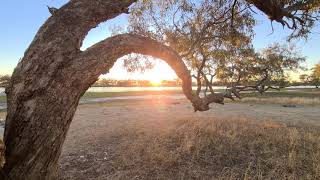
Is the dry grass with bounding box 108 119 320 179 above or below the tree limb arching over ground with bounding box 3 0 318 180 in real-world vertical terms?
below

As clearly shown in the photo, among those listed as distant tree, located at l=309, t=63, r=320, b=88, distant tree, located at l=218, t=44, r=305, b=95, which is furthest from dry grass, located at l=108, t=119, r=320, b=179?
distant tree, located at l=309, t=63, r=320, b=88

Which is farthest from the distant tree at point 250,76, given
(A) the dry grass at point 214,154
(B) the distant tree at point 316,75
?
(B) the distant tree at point 316,75

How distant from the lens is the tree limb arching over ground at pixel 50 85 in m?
4.55

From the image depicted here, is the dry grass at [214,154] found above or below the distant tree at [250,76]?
below

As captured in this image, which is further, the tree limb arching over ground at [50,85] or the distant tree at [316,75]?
the distant tree at [316,75]

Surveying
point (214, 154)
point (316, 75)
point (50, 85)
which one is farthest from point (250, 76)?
point (316, 75)

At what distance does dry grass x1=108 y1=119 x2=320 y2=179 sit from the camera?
1080 centimetres

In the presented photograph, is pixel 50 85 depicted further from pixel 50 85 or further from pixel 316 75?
pixel 316 75

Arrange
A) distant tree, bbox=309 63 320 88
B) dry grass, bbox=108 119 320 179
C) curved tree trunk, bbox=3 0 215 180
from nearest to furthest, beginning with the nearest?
1. curved tree trunk, bbox=3 0 215 180
2. dry grass, bbox=108 119 320 179
3. distant tree, bbox=309 63 320 88

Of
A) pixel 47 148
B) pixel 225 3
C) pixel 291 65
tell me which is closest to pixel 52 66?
pixel 47 148

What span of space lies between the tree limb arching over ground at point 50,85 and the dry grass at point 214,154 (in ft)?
19.6

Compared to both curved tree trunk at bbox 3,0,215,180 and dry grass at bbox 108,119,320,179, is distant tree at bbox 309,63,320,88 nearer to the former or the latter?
dry grass at bbox 108,119,320,179

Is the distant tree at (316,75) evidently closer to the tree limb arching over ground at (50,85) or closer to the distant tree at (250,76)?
the distant tree at (250,76)

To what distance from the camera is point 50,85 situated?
15.3 feet
